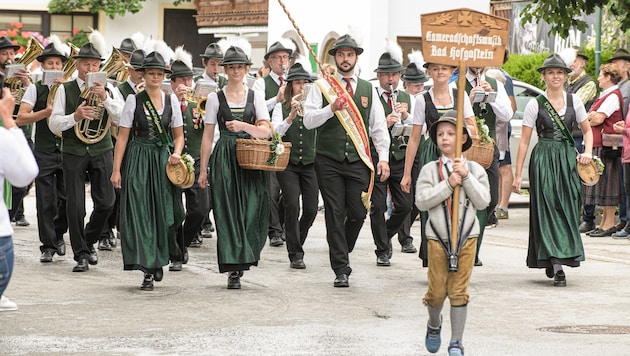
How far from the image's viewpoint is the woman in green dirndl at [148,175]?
1151cm

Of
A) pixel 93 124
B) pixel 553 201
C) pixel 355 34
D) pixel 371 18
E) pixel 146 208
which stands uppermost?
pixel 371 18

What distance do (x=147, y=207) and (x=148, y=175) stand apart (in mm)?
253

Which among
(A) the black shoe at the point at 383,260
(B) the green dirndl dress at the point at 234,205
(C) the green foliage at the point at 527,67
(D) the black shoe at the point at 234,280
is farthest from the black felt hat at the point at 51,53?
(C) the green foliage at the point at 527,67

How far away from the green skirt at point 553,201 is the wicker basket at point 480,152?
1.19 feet

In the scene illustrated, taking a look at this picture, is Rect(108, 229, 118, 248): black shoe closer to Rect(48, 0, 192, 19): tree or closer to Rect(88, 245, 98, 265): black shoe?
Rect(88, 245, 98, 265): black shoe

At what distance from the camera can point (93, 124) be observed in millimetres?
12812

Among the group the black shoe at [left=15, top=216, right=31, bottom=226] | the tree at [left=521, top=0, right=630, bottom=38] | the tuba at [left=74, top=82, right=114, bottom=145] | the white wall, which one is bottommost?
the black shoe at [left=15, top=216, right=31, bottom=226]

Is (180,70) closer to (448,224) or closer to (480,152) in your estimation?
(480,152)

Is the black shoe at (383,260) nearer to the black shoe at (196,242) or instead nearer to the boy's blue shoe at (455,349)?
the black shoe at (196,242)

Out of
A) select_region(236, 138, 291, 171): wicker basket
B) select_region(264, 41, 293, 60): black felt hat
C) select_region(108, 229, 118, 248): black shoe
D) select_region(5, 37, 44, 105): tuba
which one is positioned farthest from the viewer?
select_region(264, 41, 293, 60): black felt hat

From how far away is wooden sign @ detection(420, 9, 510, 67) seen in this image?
9.06 m

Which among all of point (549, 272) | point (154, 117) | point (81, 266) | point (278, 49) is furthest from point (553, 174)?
point (81, 266)

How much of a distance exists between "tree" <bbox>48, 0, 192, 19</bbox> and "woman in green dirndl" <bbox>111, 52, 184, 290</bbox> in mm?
34666

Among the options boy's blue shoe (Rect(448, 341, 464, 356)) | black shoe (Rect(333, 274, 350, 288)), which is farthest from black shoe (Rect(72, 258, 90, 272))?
boy's blue shoe (Rect(448, 341, 464, 356))
